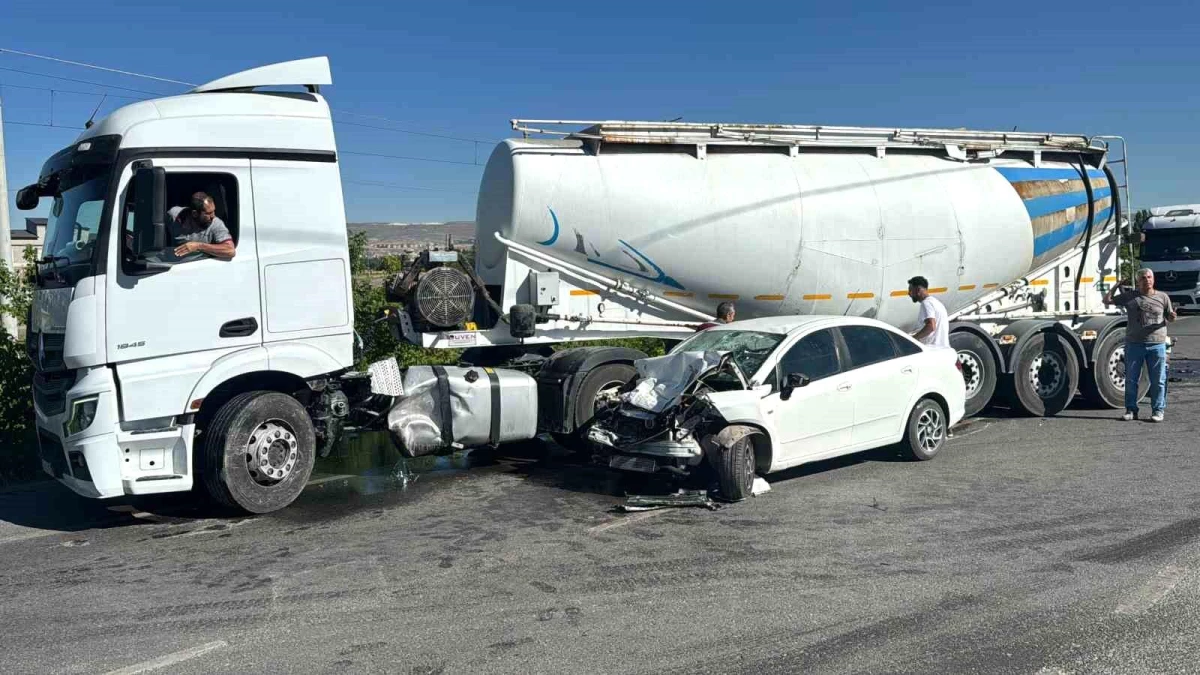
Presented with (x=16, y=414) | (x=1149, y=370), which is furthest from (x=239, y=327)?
(x=1149, y=370)

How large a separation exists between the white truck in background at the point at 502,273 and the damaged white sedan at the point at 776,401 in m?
1.44

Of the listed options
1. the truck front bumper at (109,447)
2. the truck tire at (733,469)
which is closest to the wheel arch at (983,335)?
the truck tire at (733,469)

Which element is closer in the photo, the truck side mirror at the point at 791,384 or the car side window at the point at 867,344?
the truck side mirror at the point at 791,384

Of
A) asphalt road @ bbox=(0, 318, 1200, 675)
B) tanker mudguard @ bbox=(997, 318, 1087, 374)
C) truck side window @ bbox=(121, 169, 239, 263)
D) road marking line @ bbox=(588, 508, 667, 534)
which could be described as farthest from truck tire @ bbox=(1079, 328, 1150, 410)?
truck side window @ bbox=(121, 169, 239, 263)

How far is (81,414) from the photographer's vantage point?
7504 millimetres

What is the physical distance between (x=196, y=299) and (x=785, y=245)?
6668mm

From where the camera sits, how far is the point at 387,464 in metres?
11.0

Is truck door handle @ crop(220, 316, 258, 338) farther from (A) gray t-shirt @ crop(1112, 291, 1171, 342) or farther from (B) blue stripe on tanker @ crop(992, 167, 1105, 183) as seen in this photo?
(B) blue stripe on tanker @ crop(992, 167, 1105, 183)

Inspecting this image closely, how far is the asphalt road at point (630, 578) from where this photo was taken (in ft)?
16.2

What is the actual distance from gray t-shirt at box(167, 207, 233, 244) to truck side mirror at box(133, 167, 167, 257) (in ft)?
1.29

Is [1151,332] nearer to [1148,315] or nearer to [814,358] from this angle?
[1148,315]

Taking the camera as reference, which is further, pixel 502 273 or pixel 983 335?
pixel 983 335

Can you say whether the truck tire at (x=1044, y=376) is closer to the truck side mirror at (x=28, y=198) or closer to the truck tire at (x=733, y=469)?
the truck tire at (x=733, y=469)

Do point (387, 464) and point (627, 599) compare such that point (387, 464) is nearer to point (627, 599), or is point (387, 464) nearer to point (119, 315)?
point (119, 315)
